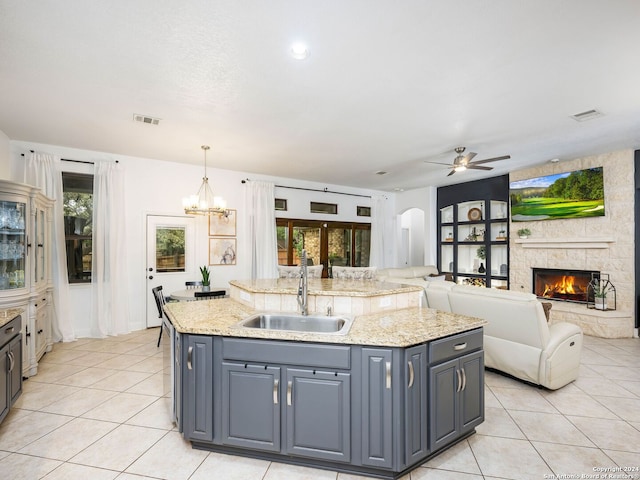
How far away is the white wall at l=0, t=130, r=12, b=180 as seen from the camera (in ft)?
13.4

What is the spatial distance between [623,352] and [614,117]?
3.03m

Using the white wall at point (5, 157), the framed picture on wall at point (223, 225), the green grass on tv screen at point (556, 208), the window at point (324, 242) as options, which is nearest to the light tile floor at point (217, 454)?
the white wall at point (5, 157)

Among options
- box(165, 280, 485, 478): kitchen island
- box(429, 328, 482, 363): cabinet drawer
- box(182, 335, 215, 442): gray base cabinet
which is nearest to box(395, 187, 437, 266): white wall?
box(429, 328, 482, 363): cabinet drawer

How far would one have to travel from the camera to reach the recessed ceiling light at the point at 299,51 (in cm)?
231

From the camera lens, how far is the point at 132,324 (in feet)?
17.3

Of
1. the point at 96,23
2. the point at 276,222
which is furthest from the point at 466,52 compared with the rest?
the point at 276,222

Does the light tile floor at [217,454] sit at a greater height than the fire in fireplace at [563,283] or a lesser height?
lesser

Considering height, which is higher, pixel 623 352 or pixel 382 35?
pixel 382 35

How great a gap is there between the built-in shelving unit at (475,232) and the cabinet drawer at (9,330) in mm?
7416

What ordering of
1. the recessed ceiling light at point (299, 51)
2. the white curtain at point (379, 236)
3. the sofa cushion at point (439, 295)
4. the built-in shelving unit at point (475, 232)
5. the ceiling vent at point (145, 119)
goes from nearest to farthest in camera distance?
the recessed ceiling light at point (299, 51) → the ceiling vent at point (145, 119) → the sofa cushion at point (439, 295) → the built-in shelving unit at point (475, 232) → the white curtain at point (379, 236)

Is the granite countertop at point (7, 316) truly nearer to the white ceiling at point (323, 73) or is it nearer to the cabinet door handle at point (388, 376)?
the white ceiling at point (323, 73)

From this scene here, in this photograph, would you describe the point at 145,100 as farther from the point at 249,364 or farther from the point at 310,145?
the point at 249,364

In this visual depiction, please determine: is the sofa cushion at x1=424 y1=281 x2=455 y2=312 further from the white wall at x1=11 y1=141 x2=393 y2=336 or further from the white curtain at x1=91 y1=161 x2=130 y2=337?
the white curtain at x1=91 y1=161 x2=130 y2=337

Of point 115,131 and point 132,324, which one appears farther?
point 132,324
